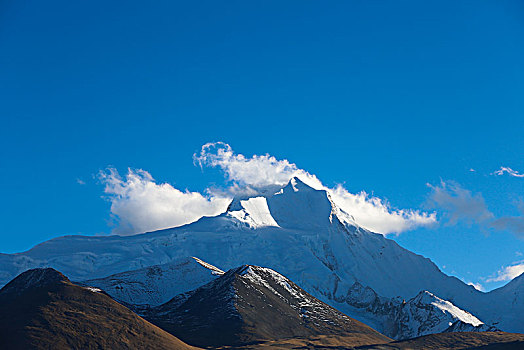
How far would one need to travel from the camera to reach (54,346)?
6978 inches

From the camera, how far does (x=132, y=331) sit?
649 ft

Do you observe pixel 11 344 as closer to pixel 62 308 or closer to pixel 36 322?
pixel 36 322

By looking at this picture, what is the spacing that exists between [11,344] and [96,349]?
20.5 meters

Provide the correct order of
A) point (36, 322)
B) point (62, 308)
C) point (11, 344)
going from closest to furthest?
1. point (11, 344)
2. point (36, 322)
3. point (62, 308)

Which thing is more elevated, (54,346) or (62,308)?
Result: (62,308)

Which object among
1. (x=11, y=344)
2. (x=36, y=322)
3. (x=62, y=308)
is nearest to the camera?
(x=11, y=344)

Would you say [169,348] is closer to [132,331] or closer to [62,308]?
[132,331]

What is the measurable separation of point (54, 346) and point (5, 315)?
82.2 ft

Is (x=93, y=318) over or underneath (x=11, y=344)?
over

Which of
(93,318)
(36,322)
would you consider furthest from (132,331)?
(36,322)

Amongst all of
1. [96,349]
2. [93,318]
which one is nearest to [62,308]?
[93,318]

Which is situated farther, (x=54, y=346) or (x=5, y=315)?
(x=5, y=315)

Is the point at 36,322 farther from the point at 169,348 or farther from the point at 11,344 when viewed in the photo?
the point at 169,348

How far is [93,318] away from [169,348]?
74.5 ft
